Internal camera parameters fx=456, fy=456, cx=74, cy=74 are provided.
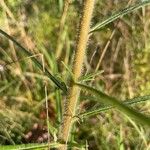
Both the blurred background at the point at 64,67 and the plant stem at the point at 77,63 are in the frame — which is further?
the blurred background at the point at 64,67

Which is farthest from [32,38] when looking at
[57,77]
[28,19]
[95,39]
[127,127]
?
[57,77]

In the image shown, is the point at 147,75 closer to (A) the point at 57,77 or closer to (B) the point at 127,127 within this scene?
(B) the point at 127,127

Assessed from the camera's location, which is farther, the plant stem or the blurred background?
the blurred background

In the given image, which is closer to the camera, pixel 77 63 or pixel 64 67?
pixel 77 63
